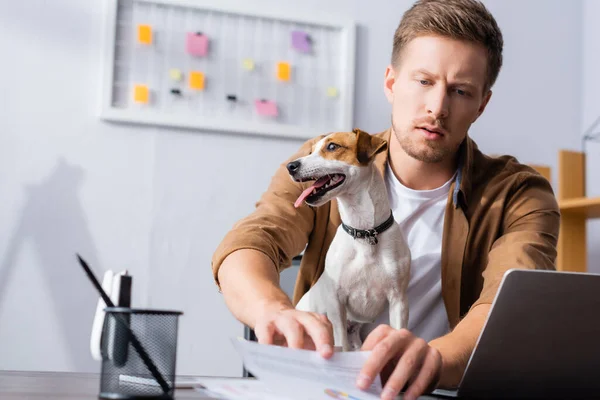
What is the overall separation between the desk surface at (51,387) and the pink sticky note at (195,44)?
1865mm

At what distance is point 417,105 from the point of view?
3.83 feet

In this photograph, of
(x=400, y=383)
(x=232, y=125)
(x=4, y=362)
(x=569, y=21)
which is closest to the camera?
(x=400, y=383)

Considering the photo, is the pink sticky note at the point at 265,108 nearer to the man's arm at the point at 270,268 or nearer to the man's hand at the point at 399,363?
the man's arm at the point at 270,268

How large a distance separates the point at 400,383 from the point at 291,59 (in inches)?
86.1

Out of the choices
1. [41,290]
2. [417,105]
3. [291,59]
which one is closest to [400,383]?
[417,105]

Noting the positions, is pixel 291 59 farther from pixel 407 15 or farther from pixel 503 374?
pixel 503 374

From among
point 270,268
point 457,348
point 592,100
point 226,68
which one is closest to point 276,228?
point 270,268

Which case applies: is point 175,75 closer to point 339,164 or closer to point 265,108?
point 265,108

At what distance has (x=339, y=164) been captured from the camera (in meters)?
1.07

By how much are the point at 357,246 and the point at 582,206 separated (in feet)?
5.13

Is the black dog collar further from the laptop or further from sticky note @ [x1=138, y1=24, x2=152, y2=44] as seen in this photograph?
sticky note @ [x1=138, y1=24, x2=152, y2=44]

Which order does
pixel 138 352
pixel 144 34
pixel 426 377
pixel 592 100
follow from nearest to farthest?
pixel 138 352 → pixel 426 377 → pixel 144 34 → pixel 592 100

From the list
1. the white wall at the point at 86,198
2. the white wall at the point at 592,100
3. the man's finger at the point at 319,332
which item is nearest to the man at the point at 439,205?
the man's finger at the point at 319,332

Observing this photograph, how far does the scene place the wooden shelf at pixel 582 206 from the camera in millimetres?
2276
